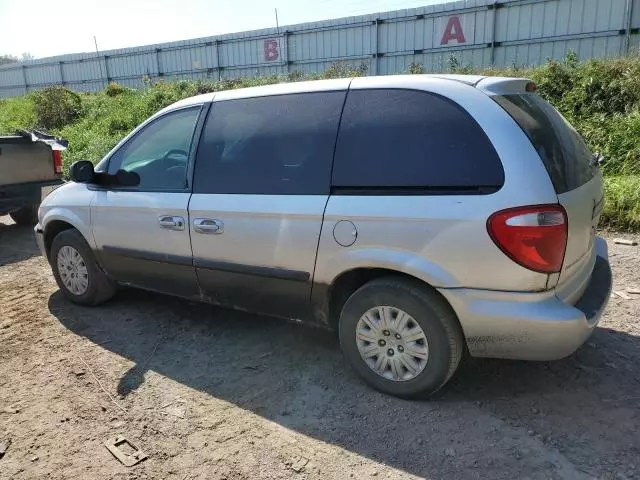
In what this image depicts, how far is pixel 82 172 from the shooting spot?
4.28 m

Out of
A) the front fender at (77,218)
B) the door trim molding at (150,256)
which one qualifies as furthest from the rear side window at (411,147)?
the front fender at (77,218)

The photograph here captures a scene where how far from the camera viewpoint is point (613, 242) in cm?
600

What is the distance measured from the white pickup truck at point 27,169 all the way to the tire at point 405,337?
19.8 ft

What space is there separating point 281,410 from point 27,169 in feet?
20.3

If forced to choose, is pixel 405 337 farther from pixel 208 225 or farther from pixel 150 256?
pixel 150 256

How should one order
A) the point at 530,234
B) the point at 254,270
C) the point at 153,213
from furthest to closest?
1. the point at 153,213
2. the point at 254,270
3. the point at 530,234

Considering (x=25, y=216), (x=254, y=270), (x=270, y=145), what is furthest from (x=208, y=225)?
(x=25, y=216)

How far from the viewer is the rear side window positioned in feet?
9.08

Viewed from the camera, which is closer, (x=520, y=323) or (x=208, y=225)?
(x=520, y=323)

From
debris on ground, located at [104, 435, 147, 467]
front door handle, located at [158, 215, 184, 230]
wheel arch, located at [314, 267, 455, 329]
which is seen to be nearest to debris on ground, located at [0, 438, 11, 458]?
debris on ground, located at [104, 435, 147, 467]

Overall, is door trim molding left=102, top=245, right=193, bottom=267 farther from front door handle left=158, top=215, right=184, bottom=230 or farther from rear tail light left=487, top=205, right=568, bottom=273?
rear tail light left=487, top=205, right=568, bottom=273

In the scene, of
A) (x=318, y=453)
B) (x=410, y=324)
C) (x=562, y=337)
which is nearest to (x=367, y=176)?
(x=410, y=324)

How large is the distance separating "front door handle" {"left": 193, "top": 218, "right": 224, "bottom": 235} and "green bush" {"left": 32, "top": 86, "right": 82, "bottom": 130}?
16.9 metres

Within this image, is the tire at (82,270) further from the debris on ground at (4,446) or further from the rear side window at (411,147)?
the rear side window at (411,147)
